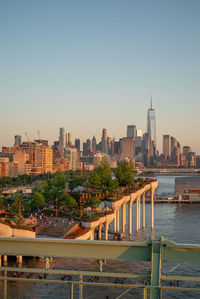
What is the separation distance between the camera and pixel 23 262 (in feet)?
122

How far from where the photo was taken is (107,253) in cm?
552

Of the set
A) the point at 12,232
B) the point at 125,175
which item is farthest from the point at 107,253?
the point at 125,175

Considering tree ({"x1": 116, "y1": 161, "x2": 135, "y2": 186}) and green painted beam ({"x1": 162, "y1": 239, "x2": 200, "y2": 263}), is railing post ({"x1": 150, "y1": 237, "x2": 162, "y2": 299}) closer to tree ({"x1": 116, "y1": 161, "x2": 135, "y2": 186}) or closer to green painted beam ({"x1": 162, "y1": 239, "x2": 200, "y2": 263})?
green painted beam ({"x1": 162, "y1": 239, "x2": 200, "y2": 263})

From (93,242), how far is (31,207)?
203 ft

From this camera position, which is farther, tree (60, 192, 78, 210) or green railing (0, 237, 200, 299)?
tree (60, 192, 78, 210)

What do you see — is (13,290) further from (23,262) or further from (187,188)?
(187,188)

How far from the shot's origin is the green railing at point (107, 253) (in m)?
5.22

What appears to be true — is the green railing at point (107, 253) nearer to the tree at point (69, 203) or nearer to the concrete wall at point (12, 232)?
the concrete wall at point (12, 232)

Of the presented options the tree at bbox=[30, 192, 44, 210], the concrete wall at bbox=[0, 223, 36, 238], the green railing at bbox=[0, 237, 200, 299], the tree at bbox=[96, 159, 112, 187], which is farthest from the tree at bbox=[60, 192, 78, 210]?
the green railing at bbox=[0, 237, 200, 299]

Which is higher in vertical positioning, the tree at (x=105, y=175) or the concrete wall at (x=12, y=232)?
the tree at (x=105, y=175)

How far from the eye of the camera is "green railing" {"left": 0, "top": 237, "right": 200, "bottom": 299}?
17.1 feet

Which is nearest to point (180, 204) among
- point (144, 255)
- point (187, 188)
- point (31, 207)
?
point (187, 188)

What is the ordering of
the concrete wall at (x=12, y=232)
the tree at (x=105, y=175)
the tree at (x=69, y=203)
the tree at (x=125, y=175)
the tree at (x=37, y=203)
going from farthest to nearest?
the tree at (x=105, y=175) → the tree at (x=125, y=175) → the tree at (x=37, y=203) → the tree at (x=69, y=203) → the concrete wall at (x=12, y=232)

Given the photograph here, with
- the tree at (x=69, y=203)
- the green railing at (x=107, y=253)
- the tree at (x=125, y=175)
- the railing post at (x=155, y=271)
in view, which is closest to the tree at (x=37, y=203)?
the tree at (x=69, y=203)
